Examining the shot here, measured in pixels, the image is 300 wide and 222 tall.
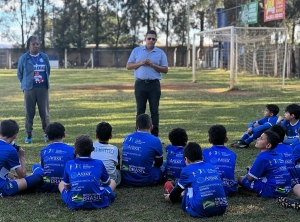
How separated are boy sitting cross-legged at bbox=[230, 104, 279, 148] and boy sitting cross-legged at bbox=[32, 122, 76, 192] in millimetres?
3716

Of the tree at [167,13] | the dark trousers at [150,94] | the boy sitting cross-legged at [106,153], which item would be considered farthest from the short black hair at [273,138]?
the tree at [167,13]

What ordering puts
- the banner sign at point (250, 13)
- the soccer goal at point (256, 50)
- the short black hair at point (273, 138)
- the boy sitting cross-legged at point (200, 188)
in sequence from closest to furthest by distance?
1. the boy sitting cross-legged at point (200, 188)
2. the short black hair at point (273, 138)
3. the soccer goal at point (256, 50)
4. the banner sign at point (250, 13)

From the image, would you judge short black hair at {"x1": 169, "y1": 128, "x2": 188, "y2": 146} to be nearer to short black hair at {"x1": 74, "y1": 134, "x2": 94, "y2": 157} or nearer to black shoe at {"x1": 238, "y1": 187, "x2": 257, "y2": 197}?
black shoe at {"x1": 238, "y1": 187, "x2": 257, "y2": 197}

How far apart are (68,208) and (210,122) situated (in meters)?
6.40

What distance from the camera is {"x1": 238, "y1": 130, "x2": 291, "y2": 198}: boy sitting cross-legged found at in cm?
469

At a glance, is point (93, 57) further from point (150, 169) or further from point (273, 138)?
point (273, 138)

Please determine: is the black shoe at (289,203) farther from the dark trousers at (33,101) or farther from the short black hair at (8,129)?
the dark trousers at (33,101)

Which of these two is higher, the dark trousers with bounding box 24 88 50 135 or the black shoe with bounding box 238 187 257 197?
the dark trousers with bounding box 24 88 50 135

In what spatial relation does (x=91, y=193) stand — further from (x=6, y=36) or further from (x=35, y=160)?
(x=6, y=36)

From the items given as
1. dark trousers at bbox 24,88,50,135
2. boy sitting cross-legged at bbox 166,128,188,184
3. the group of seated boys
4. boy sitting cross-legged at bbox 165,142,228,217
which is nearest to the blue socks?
the group of seated boys

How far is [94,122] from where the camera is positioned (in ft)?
34.1

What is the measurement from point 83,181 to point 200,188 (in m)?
1.19

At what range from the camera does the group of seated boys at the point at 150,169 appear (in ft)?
13.8

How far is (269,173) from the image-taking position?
4727 mm
